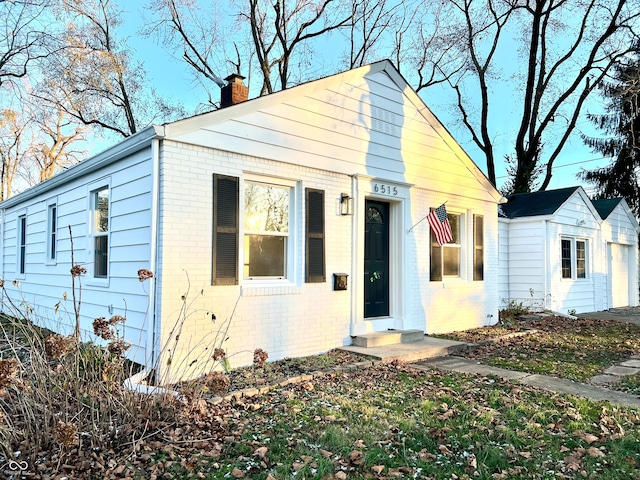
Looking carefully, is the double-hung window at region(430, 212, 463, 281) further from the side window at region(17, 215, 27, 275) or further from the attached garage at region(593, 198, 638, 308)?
the side window at region(17, 215, 27, 275)

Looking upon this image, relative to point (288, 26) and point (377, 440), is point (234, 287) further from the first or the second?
point (288, 26)

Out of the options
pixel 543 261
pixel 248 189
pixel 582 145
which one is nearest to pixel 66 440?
pixel 248 189

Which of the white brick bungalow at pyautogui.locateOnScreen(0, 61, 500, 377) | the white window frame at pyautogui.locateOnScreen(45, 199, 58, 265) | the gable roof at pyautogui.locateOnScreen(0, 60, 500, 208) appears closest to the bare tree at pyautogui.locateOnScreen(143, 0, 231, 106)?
the white window frame at pyautogui.locateOnScreen(45, 199, 58, 265)

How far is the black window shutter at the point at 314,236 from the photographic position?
6.68 metres

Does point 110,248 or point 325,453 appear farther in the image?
point 110,248

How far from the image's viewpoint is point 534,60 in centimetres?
1953

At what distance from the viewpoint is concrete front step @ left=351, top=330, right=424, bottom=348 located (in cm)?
714

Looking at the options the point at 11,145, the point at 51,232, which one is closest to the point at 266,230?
the point at 51,232

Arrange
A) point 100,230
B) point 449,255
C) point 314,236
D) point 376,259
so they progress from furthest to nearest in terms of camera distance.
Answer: point 449,255
point 376,259
point 100,230
point 314,236

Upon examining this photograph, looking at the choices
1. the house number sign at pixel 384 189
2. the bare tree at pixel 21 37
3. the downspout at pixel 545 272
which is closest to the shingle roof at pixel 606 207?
the downspout at pixel 545 272

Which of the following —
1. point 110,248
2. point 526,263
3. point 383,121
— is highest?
point 383,121

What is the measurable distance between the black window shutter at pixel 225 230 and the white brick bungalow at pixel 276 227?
0.06 feet

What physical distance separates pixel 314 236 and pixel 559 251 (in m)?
8.85

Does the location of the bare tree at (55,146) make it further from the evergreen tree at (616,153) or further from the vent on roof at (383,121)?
the evergreen tree at (616,153)
